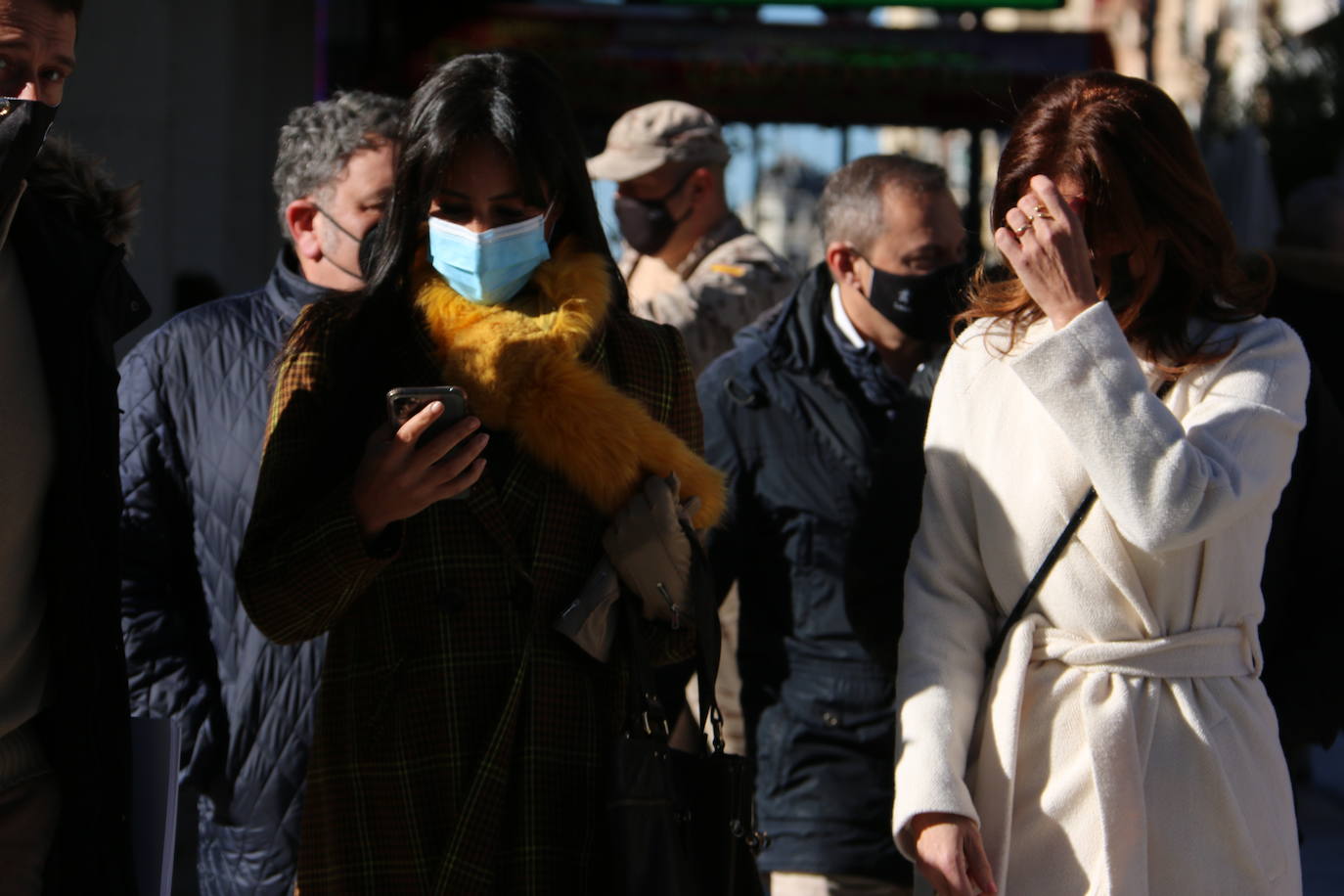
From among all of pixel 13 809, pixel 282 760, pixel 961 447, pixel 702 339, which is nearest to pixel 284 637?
pixel 13 809

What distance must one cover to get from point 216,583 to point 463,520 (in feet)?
2.88

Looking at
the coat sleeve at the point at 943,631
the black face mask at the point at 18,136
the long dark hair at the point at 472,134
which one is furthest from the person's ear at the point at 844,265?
the black face mask at the point at 18,136

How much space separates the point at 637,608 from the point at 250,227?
7313 millimetres

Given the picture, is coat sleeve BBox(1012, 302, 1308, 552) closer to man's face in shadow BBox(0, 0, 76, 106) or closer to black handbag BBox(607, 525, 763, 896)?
black handbag BBox(607, 525, 763, 896)

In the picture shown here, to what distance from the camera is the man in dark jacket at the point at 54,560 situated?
2.28 m

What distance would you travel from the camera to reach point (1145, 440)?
2348 mm

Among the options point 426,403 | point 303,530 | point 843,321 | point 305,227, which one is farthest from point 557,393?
point 843,321

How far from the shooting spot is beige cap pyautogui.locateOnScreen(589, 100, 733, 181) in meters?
4.80

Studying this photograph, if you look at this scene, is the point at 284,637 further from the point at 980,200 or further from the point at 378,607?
the point at 980,200

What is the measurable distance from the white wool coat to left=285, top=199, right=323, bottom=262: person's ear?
148 centimetres

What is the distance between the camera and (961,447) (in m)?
2.64

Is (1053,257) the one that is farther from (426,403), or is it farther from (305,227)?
(305,227)

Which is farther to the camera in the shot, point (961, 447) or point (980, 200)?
point (980, 200)

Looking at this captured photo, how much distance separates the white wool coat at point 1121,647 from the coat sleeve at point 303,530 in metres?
0.85
